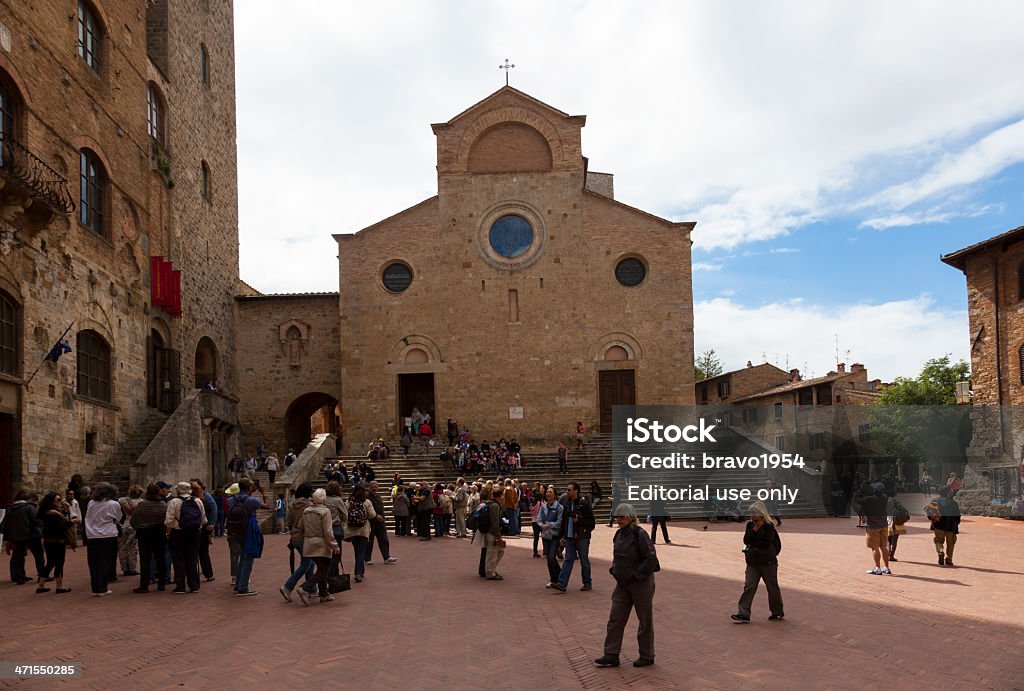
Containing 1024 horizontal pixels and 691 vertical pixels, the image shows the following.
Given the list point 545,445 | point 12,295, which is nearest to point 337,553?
point 12,295

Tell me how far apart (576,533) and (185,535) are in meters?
5.30

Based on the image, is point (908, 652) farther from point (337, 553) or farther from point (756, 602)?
point (337, 553)

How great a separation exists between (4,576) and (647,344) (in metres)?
24.0

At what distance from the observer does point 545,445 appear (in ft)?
108

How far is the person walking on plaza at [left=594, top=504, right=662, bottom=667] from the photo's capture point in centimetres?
786

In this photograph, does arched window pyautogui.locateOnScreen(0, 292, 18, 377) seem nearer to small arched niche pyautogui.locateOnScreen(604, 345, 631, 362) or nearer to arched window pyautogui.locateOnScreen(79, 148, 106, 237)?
arched window pyautogui.locateOnScreen(79, 148, 106, 237)

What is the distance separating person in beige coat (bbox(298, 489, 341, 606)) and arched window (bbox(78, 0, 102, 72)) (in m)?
16.6

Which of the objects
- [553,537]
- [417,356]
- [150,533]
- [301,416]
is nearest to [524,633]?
[553,537]

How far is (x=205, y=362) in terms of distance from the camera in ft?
104

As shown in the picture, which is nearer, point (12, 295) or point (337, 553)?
point (337, 553)

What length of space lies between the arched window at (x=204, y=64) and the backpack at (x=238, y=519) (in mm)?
24403

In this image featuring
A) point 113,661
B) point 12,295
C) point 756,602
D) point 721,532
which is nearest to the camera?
point 113,661

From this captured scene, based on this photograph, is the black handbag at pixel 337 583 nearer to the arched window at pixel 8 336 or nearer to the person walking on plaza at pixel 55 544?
the person walking on plaza at pixel 55 544

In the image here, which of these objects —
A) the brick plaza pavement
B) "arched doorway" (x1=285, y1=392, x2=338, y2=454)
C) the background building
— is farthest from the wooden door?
the brick plaza pavement
